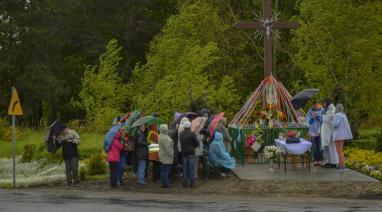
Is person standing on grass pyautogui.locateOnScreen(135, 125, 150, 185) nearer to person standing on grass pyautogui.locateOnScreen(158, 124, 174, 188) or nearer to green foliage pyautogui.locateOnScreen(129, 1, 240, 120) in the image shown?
person standing on grass pyautogui.locateOnScreen(158, 124, 174, 188)

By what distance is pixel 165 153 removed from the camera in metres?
17.7

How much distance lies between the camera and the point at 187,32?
36875 millimetres

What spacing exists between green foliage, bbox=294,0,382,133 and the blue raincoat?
42.2 ft

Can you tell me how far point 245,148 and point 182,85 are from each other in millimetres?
11030

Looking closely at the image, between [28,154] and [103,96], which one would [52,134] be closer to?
[28,154]

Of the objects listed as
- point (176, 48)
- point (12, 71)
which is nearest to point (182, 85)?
point (176, 48)

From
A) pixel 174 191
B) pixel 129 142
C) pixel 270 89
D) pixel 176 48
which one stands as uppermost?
pixel 176 48

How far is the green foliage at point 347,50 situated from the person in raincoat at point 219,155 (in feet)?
42.2

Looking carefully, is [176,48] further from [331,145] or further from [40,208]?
[40,208]

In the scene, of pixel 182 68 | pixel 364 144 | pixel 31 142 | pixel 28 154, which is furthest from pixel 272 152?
pixel 182 68

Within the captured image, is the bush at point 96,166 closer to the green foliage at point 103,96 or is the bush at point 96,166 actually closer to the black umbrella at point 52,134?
the black umbrella at point 52,134

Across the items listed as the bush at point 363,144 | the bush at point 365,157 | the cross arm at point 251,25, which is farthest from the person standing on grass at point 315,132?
the bush at point 363,144

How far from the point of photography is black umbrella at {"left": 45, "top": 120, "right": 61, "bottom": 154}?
61.3 feet

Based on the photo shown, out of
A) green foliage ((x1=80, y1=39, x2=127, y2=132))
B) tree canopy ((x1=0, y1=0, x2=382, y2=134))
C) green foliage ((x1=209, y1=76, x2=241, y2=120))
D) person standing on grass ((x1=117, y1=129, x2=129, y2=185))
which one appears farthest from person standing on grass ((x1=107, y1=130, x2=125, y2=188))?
green foliage ((x1=80, y1=39, x2=127, y2=132))
